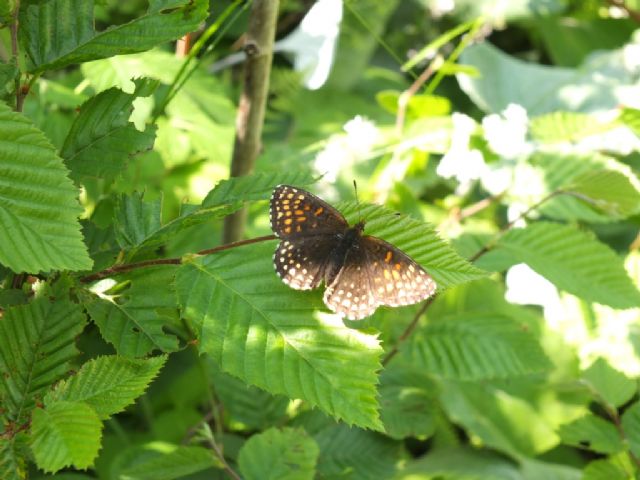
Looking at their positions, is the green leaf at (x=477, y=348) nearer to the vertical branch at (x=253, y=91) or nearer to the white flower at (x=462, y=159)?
the white flower at (x=462, y=159)

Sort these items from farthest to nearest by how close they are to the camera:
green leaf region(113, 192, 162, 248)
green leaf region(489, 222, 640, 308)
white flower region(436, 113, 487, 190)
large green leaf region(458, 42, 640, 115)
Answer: large green leaf region(458, 42, 640, 115), white flower region(436, 113, 487, 190), green leaf region(489, 222, 640, 308), green leaf region(113, 192, 162, 248)

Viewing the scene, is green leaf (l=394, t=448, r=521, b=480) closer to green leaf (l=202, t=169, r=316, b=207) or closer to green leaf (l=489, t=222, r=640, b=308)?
green leaf (l=489, t=222, r=640, b=308)

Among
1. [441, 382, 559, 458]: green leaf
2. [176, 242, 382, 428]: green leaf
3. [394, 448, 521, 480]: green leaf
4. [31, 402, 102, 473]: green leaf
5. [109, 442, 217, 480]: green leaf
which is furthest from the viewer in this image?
[441, 382, 559, 458]: green leaf

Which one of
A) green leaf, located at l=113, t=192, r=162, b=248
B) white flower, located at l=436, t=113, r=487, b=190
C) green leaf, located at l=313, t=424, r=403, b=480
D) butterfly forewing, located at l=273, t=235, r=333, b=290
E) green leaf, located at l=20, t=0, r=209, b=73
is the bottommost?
green leaf, located at l=313, t=424, r=403, b=480

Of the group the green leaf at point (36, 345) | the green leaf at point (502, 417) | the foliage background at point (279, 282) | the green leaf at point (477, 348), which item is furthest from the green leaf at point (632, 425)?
the green leaf at point (36, 345)

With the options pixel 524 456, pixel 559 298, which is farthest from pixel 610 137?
pixel 524 456

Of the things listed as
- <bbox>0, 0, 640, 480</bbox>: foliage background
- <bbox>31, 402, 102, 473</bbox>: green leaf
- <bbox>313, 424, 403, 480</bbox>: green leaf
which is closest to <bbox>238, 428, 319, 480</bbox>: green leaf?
<bbox>0, 0, 640, 480</bbox>: foliage background

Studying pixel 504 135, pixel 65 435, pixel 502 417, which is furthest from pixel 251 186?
pixel 502 417

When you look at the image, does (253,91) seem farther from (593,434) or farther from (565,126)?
(593,434)
